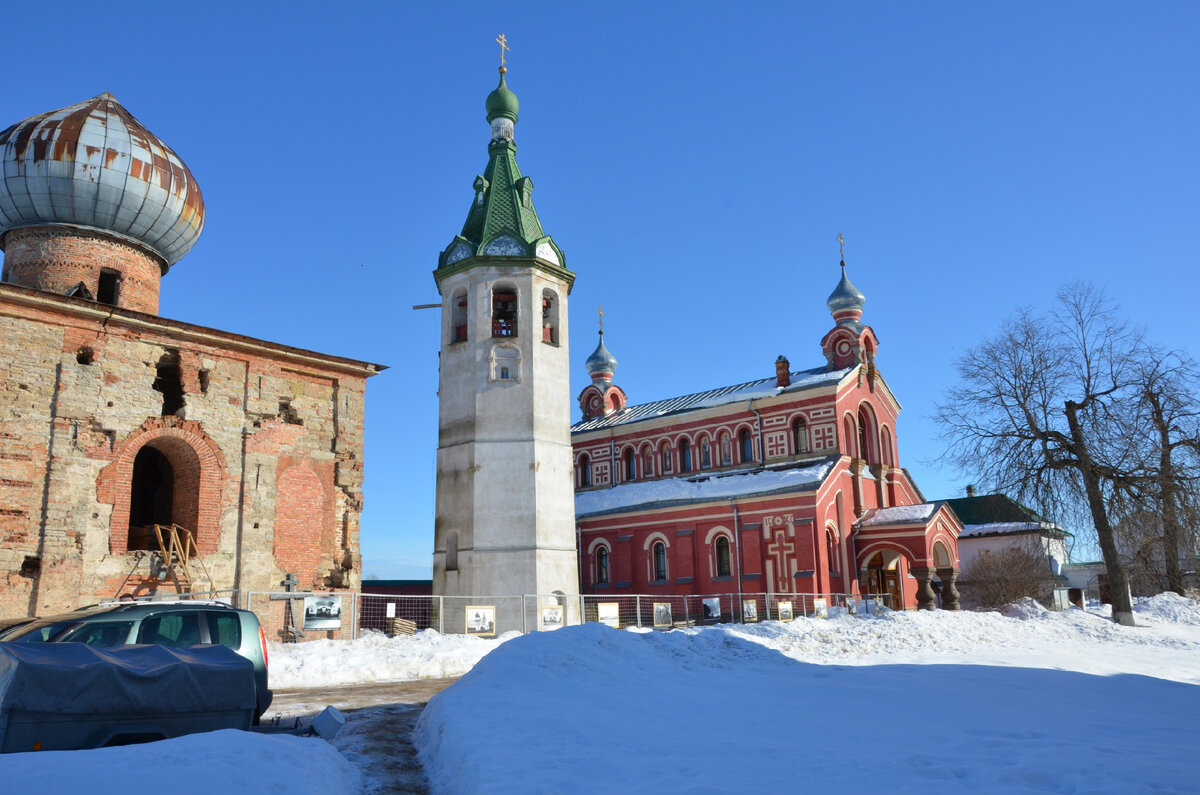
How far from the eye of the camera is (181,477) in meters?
19.3

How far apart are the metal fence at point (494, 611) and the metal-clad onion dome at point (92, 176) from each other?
997cm

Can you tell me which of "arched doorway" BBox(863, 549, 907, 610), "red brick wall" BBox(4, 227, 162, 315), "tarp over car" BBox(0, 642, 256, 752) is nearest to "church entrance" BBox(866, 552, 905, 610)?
"arched doorway" BBox(863, 549, 907, 610)

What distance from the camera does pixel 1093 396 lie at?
2573 cm

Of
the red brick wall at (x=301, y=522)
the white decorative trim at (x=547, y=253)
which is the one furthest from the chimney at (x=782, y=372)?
the red brick wall at (x=301, y=522)

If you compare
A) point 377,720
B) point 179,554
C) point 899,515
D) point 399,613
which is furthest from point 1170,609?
point 179,554

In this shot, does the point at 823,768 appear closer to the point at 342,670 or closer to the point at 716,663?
the point at 716,663

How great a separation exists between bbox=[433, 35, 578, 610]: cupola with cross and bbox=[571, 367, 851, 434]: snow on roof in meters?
11.4

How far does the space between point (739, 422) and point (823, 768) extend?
30.3 meters

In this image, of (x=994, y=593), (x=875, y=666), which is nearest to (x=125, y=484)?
(x=875, y=666)

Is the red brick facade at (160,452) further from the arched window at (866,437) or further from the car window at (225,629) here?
the arched window at (866,437)

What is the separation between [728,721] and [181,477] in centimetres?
1490

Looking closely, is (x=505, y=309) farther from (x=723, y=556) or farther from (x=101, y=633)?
(x=101, y=633)

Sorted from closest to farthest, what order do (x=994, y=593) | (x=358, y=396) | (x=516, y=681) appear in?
(x=516, y=681), (x=358, y=396), (x=994, y=593)

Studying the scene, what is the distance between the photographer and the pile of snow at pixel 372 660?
14.2 meters
